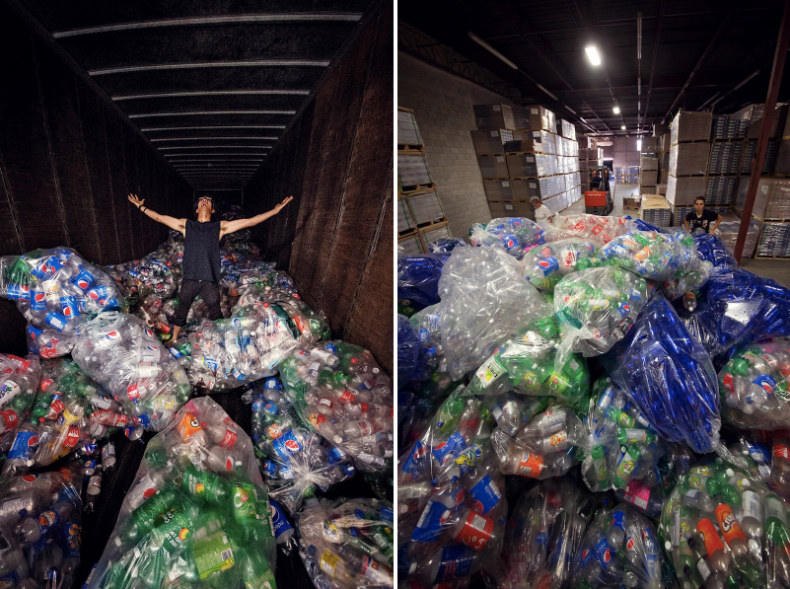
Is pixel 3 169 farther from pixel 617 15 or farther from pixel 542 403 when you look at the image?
pixel 617 15

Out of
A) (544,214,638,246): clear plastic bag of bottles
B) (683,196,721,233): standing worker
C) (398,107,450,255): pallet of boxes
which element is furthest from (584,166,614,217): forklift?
(544,214,638,246): clear plastic bag of bottles

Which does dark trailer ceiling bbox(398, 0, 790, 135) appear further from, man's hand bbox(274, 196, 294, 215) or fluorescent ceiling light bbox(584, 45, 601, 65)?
man's hand bbox(274, 196, 294, 215)

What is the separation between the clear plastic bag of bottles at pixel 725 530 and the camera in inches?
59.9

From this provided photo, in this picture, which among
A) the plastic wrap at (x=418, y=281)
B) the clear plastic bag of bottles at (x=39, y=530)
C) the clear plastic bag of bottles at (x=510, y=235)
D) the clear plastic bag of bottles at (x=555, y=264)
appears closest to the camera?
the clear plastic bag of bottles at (x=39, y=530)

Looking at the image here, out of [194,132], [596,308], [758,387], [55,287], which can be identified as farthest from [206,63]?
[758,387]

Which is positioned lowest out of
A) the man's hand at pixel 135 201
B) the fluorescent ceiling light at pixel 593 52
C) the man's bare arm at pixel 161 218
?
the man's bare arm at pixel 161 218

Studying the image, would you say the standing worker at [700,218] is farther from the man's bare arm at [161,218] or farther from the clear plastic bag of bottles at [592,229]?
the man's bare arm at [161,218]

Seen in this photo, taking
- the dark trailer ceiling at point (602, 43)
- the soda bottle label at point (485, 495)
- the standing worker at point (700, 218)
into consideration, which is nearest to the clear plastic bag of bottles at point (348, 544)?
the soda bottle label at point (485, 495)

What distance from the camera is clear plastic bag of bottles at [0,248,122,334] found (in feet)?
7.03

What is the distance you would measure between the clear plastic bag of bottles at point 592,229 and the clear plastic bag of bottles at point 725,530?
139 cm

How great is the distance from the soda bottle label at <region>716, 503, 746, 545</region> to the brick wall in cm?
672

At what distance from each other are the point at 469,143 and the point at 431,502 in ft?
29.1

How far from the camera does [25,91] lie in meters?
1.94

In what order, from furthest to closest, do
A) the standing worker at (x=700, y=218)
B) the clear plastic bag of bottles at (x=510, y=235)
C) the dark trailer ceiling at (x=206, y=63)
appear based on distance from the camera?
1. the standing worker at (x=700, y=218)
2. the clear plastic bag of bottles at (x=510, y=235)
3. the dark trailer ceiling at (x=206, y=63)
